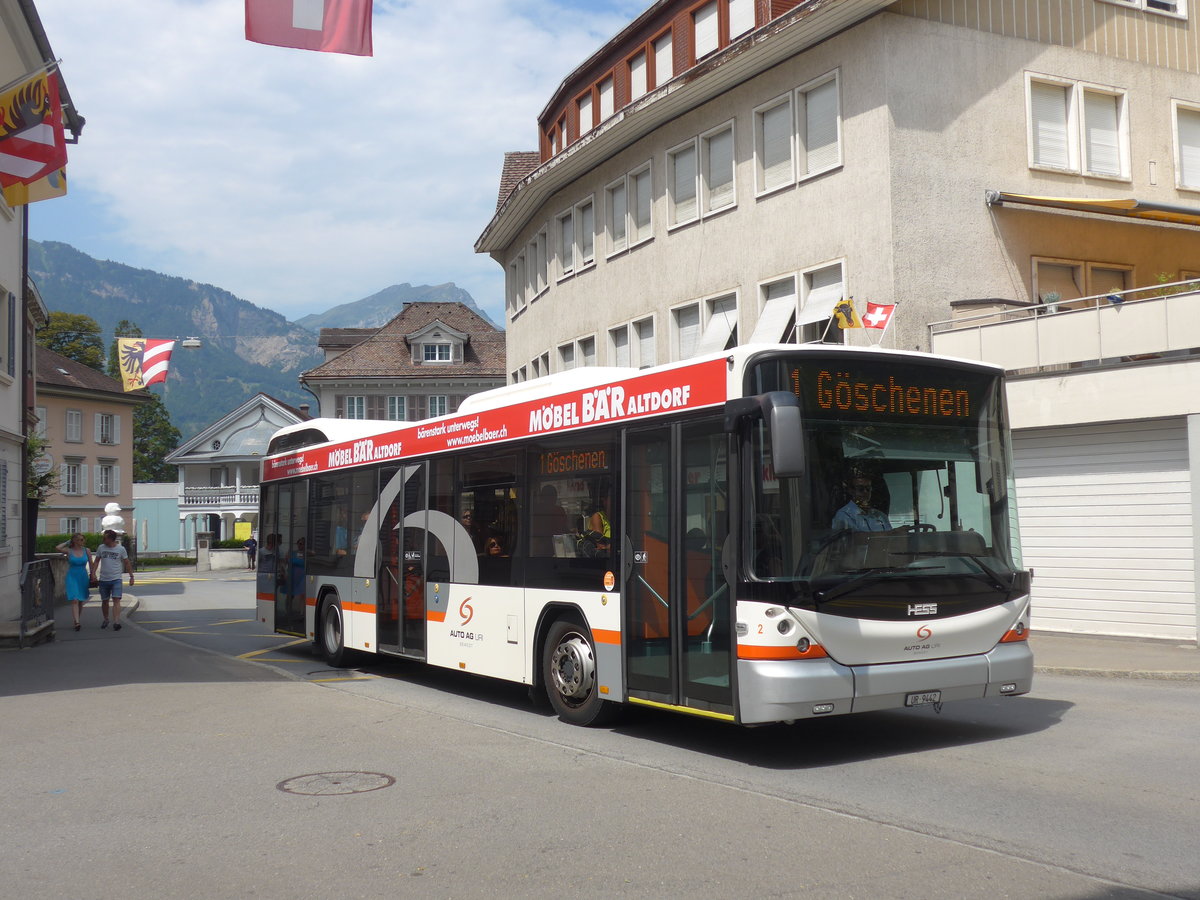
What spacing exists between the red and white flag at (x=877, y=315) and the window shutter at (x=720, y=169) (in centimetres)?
569

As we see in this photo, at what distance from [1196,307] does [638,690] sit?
35.3 feet

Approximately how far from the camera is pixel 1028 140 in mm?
22609

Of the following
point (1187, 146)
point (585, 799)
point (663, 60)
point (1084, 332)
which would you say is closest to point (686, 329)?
point (663, 60)

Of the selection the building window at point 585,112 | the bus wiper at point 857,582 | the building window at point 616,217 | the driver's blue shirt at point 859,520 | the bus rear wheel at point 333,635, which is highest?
the building window at point 585,112

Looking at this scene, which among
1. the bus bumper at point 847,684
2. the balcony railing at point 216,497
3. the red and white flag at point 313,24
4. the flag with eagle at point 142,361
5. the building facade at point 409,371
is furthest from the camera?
the balcony railing at point 216,497

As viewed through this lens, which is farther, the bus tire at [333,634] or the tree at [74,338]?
the tree at [74,338]

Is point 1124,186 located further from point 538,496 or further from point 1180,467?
point 538,496

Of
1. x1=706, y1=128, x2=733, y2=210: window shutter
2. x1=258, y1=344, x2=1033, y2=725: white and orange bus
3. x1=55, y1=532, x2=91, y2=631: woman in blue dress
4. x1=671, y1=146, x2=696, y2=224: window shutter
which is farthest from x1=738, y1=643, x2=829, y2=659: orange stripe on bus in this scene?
x1=671, y1=146, x2=696, y2=224: window shutter

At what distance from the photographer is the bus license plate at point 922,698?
8695 millimetres

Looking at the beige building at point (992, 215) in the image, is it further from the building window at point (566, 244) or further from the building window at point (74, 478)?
the building window at point (74, 478)

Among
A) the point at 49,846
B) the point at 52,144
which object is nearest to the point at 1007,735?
the point at 49,846

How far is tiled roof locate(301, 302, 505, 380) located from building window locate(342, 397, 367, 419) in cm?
143

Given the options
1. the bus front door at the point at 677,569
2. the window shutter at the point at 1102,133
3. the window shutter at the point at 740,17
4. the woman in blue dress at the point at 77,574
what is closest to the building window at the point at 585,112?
the window shutter at the point at 740,17

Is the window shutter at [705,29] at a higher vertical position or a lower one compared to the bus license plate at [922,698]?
higher
